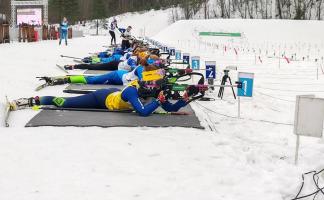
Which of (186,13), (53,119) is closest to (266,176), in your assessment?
(53,119)

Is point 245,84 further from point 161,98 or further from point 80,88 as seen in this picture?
point 80,88

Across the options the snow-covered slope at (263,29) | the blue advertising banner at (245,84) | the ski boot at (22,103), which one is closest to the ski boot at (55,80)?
the ski boot at (22,103)

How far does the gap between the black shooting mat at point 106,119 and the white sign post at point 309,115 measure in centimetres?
178

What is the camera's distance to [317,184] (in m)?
4.05

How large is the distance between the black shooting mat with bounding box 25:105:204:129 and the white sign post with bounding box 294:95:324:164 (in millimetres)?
1777

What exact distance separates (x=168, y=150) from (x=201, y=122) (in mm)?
1725

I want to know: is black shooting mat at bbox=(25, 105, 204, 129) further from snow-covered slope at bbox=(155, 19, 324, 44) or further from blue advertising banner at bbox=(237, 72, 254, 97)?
snow-covered slope at bbox=(155, 19, 324, 44)

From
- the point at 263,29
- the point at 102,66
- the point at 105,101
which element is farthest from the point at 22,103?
the point at 263,29

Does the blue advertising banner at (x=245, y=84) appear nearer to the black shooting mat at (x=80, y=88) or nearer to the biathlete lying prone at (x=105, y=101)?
the biathlete lying prone at (x=105, y=101)

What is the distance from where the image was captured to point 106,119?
6402 millimetres

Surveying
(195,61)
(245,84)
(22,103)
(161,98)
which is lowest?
(22,103)

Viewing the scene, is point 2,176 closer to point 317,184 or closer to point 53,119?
point 53,119

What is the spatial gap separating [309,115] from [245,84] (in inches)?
123

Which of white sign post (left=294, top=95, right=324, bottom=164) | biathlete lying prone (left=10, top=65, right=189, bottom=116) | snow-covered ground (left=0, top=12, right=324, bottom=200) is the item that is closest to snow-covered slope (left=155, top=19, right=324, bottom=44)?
Answer: snow-covered ground (left=0, top=12, right=324, bottom=200)
